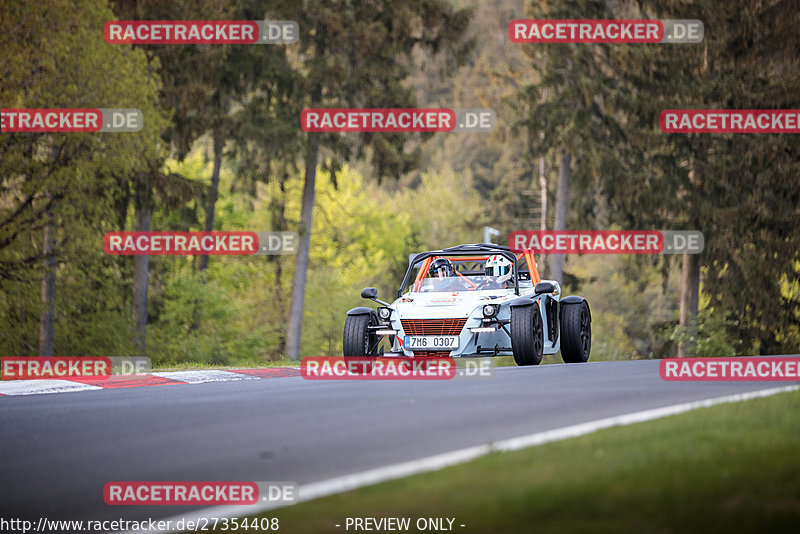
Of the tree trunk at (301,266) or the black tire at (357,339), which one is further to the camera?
the tree trunk at (301,266)

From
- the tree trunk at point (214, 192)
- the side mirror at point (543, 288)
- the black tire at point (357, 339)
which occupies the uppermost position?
the tree trunk at point (214, 192)

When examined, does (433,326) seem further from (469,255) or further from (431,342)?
(469,255)

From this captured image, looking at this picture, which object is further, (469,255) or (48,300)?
(48,300)

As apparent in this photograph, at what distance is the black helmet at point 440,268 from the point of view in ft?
58.9

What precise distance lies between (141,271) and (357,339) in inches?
743

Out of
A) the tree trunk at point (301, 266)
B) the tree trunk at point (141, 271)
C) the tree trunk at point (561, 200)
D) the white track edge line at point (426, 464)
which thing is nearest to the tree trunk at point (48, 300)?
the tree trunk at point (141, 271)

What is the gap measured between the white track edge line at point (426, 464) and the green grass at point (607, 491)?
0.16m

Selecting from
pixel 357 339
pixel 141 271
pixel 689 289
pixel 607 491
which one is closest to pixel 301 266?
pixel 141 271

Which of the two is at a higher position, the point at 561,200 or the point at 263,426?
the point at 561,200

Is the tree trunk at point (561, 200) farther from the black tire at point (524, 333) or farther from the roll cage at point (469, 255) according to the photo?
the black tire at point (524, 333)

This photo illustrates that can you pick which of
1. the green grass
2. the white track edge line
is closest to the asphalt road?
the white track edge line

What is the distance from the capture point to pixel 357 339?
15.5 meters

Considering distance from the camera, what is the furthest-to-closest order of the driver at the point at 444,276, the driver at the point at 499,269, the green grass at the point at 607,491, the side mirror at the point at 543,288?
the driver at the point at 499,269
the driver at the point at 444,276
the side mirror at the point at 543,288
the green grass at the point at 607,491

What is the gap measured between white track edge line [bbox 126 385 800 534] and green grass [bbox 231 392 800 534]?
16cm
